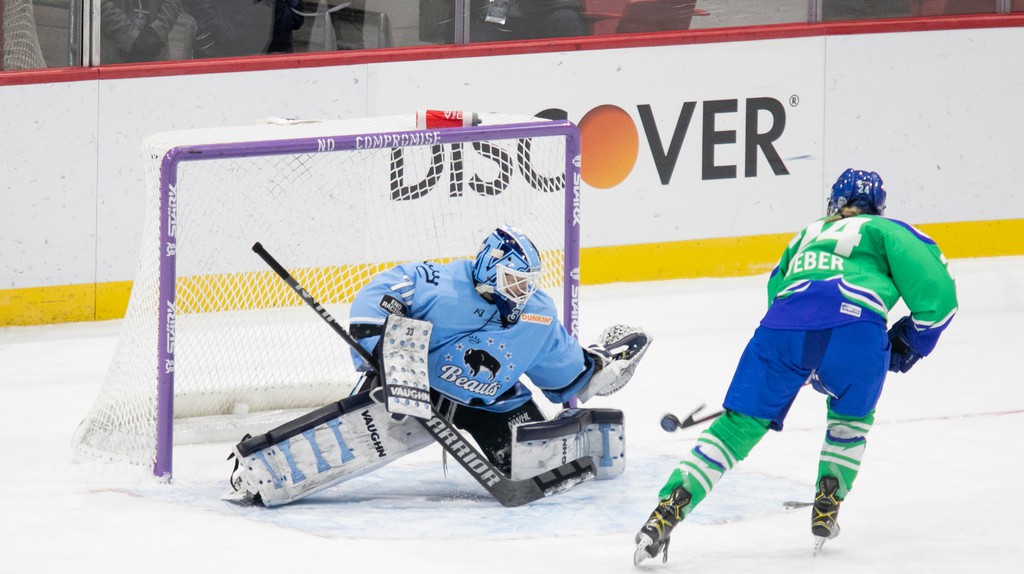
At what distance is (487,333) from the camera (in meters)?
4.27

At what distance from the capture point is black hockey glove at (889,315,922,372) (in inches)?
148

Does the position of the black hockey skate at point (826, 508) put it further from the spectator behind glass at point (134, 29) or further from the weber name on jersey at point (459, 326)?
the spectator behind glass at point (134, 29)

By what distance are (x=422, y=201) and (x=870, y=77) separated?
332 cm

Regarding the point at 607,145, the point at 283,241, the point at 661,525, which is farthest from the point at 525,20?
the point at 661,525

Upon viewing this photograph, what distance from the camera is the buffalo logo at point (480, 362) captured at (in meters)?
4.27

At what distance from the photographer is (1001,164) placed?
27.0 feet

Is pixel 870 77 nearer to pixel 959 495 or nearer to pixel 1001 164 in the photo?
pixel 1001 164

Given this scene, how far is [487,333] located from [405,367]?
0.92 ft

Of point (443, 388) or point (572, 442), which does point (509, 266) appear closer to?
point (443, 388)

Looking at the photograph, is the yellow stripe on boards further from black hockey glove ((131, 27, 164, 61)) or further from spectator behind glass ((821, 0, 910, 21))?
spectator behind glass ((821, 0, 910, 21))

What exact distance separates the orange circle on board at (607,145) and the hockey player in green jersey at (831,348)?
3800mm

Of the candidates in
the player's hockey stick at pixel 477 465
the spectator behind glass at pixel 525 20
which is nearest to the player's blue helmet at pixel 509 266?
the player's hockey stick at pixel 477 465

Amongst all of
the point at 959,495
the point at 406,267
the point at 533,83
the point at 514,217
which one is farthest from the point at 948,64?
the point at 406,267

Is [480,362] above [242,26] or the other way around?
the other way around
